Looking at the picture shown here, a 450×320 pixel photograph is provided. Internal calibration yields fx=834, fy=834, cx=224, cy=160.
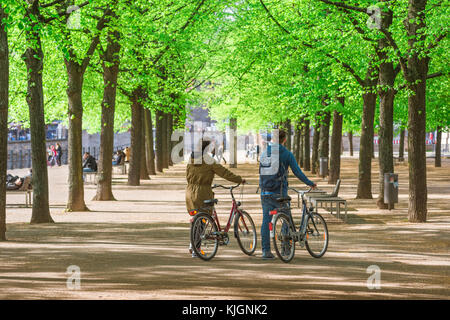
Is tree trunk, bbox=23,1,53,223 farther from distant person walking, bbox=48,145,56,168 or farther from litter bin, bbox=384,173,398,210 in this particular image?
distant person walking, bbox=48,145,56,168

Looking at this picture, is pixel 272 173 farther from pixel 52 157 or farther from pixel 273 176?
pixel 52 157

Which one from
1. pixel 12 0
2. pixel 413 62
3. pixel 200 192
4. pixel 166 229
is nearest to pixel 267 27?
pixel 413 62

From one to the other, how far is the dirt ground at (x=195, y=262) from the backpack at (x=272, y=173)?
107 cm

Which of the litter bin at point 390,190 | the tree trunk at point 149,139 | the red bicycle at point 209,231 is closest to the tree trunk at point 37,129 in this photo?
the red bicycle at point 209,231

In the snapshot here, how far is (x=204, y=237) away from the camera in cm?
1182

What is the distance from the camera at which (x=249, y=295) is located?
8.84 metres

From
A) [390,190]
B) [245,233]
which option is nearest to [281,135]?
[245,233]

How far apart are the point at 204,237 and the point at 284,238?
1.13m

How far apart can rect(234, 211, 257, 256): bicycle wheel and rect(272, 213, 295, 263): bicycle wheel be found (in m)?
0.57

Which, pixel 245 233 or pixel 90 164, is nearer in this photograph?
pixel 245 233

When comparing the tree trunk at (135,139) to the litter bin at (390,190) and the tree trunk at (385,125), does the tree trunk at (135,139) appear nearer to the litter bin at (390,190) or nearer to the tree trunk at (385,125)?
the tree trunk at (385,125)

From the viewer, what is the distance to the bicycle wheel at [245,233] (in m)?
12.1

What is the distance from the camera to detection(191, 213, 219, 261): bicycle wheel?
11.7 metres
